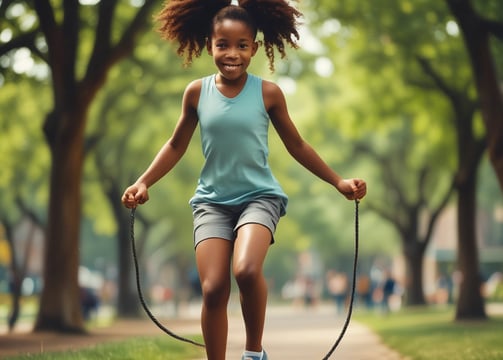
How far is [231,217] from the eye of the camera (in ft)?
16.5

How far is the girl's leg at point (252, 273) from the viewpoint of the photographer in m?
4.65

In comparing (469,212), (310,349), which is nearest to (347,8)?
(469,212)

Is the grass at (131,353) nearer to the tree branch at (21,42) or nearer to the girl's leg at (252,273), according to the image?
the girl's leg at (252,273)

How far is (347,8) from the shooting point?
855 inches

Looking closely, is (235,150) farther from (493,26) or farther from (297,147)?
(493,26)

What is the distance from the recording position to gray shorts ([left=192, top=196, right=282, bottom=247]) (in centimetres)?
489

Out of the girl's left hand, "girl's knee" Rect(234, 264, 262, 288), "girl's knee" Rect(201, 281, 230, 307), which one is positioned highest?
the girl's left hand

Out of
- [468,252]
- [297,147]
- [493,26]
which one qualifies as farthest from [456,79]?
[297,147]

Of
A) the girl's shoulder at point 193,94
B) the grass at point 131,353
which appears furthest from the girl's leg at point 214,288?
the grass at point 131,353

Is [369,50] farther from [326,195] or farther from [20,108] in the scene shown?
[326,195]

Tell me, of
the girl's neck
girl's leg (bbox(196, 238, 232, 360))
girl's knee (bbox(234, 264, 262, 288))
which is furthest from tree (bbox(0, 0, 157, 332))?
girl's knee (bbox(234, 264, 262, 288))

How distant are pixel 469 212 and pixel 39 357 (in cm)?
1470

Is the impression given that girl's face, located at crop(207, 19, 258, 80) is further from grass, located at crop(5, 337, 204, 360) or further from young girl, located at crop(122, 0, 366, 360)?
grass, located at crop(5, 337, 204, 360)

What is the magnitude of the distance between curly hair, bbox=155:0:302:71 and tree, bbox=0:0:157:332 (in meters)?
11.9
